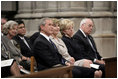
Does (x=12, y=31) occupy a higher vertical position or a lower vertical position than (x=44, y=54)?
higher

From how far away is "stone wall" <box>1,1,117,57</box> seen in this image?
21.7ft

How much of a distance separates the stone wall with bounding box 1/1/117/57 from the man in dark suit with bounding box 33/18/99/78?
155 centimetres

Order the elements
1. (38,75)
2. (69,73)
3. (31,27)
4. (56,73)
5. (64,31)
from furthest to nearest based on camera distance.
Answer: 1. (31,27)
2. (64,31)
3. (69,73)
4. (56,73)
5. (38,75)

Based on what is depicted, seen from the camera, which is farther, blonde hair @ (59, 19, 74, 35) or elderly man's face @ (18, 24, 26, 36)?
blonde hair @ (59, 19, 74, 35)

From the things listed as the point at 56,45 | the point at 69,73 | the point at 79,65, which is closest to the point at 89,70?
the point at 79,65

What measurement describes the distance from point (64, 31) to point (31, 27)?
103cm

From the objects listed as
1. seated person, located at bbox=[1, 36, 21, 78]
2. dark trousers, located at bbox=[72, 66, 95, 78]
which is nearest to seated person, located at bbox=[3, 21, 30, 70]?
seated person, located at bbox=[1, 36, 21, 78]

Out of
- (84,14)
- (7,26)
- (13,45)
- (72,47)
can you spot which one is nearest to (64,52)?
(72,47)

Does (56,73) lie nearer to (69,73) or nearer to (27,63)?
(69,73)

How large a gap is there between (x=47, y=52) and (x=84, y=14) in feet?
7.40

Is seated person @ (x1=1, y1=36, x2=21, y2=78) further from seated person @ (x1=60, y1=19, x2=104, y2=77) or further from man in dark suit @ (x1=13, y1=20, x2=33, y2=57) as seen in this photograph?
seated person @ (x1=60, y1=19, x2=104, y2=77)

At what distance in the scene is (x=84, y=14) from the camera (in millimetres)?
6730

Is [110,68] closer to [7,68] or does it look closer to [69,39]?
[69,39]

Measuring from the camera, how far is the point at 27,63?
15.8 feet
